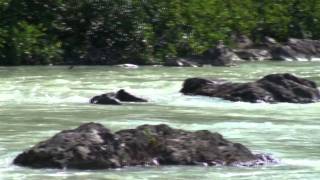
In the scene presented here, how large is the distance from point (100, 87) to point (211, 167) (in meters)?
10.7

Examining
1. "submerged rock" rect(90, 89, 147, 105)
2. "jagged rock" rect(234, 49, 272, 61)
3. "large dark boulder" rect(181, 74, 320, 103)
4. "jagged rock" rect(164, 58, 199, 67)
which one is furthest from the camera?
"jagged rock" rect(234, 49, 272, 61)

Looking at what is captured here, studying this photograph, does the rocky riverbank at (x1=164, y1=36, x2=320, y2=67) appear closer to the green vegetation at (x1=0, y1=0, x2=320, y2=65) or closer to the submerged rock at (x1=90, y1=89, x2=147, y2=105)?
the green vegetation at (x1=0, y1=0, x2=320, y2=65)

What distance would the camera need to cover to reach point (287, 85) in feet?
58.4

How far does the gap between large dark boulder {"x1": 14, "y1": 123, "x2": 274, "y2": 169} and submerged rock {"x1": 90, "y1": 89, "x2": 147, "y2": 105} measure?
649cm

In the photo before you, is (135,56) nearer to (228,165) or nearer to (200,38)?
(200,38)

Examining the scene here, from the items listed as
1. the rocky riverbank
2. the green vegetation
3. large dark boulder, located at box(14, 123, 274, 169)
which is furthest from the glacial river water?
the green vegetation

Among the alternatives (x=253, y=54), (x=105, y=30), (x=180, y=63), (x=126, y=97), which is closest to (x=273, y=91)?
(x=126, y=97)

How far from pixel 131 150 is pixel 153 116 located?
507 cm

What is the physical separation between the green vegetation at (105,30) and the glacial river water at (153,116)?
7.27 ft

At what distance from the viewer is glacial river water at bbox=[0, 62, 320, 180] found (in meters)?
10.0

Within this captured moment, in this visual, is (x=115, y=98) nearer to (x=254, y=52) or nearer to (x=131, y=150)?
(x=131, y=150)

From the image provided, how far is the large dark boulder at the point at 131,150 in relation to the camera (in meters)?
10.1

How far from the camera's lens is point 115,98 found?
17.4 meters

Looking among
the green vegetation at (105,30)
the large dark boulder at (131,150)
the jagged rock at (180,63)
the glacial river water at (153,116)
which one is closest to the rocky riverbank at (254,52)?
the jagged rock at (180,63)
